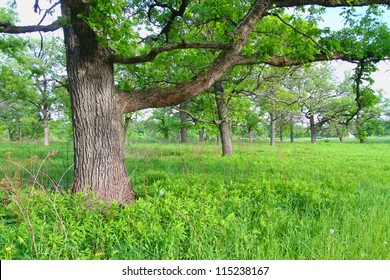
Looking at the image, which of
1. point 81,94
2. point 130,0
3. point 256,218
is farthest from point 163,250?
point 130,0

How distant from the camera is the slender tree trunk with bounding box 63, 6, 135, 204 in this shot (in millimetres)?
4312

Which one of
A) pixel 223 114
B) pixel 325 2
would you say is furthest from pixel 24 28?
pixel 223 114

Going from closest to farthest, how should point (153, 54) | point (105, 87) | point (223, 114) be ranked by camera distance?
point (153, 54) → point (105, 87) → point (223, 114)

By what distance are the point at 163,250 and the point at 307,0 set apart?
490cm

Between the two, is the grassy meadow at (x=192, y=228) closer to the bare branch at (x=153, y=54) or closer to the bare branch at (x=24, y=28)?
the bare branch at (x=153, y=54)

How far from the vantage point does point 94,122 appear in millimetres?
4344

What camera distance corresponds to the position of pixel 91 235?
289 centimetres

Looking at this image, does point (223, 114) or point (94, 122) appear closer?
point (94, 122)

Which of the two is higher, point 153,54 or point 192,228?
point 153,54

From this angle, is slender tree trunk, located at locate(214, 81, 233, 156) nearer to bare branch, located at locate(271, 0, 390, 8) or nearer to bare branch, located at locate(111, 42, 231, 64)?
bare branch, located at locate(271, 0, 390, 8)

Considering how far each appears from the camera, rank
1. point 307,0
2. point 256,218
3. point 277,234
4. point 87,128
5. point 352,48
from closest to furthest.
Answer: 1. point 277,234
2. point 256,218
3. point 87,128
4. point 307,0
5. point 352,48

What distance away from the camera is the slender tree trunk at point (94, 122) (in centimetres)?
431

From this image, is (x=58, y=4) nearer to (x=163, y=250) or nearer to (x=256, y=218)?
(x=163, y=250)

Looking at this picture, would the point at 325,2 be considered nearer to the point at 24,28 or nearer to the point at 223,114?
the point at 24,28
